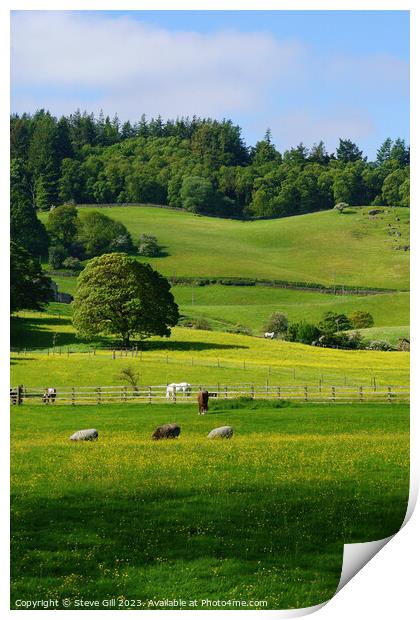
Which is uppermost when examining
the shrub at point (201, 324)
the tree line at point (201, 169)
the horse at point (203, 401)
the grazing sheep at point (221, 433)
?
the tree line at point (201, 169)

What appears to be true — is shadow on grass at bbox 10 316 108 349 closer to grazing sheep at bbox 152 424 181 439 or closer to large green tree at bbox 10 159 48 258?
large green tree at bbox 10 159 48 258

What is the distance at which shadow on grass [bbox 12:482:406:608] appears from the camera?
407 inches

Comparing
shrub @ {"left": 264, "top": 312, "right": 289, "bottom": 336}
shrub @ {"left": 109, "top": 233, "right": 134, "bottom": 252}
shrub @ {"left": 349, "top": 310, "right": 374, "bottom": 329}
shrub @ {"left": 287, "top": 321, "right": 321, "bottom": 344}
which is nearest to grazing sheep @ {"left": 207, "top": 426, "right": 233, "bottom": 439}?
shrub @ {"left": 264, "top": 312, "right": 289, "bottom": 336}

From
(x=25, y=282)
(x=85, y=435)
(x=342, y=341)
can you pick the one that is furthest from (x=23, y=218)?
(x=342, y=341)

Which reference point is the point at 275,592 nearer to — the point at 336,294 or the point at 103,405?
the point at 336,294

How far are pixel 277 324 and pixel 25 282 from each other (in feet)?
13.9

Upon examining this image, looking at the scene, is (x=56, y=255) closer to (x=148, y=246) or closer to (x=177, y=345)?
(x=148, y=246)

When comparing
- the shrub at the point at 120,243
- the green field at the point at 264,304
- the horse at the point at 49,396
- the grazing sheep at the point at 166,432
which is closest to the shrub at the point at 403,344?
the green field at the point at 264,304

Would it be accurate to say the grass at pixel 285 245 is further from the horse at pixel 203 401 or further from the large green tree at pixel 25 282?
the horse at pixel 203 401

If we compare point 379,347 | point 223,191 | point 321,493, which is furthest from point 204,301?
point 321,493

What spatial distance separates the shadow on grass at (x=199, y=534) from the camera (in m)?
10.3

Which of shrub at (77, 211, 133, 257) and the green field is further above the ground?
A: shrub at (77, 211, 133, 257)

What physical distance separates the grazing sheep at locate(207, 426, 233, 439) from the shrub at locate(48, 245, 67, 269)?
127 inches
